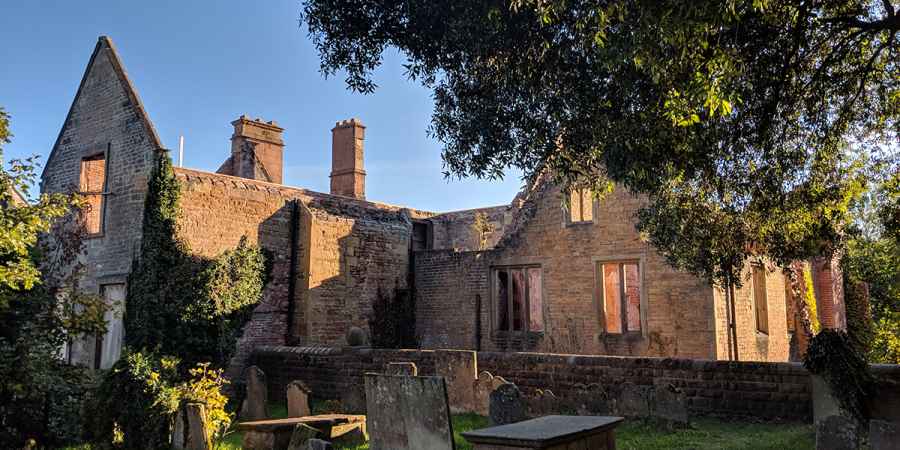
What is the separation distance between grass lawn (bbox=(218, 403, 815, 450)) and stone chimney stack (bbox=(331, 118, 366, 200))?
1565 cm

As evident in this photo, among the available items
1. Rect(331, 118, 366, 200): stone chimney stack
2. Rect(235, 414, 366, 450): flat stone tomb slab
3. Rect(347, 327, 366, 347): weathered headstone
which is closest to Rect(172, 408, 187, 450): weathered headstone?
Rect(235, 414, 366, 450): flat stone tomb slab

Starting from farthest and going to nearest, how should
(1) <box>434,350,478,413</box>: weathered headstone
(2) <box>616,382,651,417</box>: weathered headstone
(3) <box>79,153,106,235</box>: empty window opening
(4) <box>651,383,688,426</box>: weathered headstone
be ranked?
(3) <box>79,153,106,235</box>: empty window opening, (1) <box>434,350,478,413</box>: weathered headstone, (2) <box>616,382,651,417</box>: weathered headstone, (4) <box>651,383,688,426</box>: weathered headstone

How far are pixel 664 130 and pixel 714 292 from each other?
373 inches

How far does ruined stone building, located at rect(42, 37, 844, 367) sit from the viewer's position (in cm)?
1667

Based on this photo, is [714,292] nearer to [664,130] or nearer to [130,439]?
[664,130]

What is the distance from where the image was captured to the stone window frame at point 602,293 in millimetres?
17422

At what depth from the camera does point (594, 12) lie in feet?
23.6

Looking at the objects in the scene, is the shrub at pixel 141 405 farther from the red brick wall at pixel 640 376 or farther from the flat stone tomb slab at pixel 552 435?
the flat stone tomb slab at pixel 552 435

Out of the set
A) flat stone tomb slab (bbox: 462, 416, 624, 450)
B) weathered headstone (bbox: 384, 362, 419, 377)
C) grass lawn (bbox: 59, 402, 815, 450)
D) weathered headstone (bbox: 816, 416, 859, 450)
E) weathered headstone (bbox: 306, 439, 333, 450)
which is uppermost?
weathered headstone (bbox: 384, 362, 419, 377)

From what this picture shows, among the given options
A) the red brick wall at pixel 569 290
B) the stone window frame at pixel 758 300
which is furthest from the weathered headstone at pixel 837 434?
the stone window frame at pixel 758 300

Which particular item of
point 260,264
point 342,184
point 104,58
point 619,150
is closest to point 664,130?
point 619,150

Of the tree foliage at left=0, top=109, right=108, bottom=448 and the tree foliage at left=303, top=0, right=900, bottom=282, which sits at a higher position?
the tree foliage at left=303, top=0, right=900, bottom=282

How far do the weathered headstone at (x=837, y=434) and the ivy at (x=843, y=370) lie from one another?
56cm

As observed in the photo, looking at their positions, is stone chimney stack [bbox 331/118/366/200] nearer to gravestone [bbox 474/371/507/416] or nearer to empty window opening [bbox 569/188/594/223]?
empty window opening [bbox 569/188/594/223]
